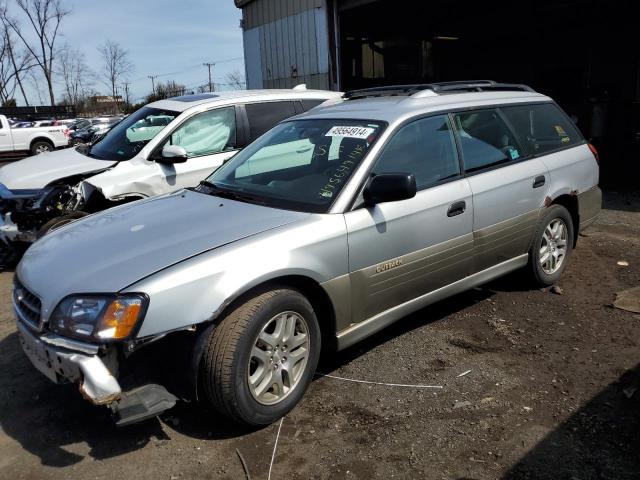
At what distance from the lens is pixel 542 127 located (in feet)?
15.6

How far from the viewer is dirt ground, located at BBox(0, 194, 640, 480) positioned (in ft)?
8.83

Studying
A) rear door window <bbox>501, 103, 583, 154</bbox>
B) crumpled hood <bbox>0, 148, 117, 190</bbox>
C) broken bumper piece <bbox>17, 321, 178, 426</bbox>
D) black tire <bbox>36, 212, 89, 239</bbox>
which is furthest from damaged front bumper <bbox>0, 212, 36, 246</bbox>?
rear door window <bbox>501, 103, 583, 154</bbox>

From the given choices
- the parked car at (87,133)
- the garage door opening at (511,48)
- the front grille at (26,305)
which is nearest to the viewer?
the front grille at (26,305)

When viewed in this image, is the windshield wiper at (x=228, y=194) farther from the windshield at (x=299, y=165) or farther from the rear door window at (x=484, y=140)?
the rear door window at (x=484, y=140)

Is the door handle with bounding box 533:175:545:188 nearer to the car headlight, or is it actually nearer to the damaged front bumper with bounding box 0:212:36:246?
the car headlight

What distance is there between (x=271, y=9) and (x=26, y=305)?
1275 centimetres

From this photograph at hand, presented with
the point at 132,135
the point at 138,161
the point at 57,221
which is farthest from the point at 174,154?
the point at 57,221

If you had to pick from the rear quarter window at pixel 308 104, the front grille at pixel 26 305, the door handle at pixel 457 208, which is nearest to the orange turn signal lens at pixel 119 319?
the front grille at pixel 26 305

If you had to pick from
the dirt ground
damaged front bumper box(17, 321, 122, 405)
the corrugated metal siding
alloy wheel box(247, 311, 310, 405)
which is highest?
the corrugated metal siding

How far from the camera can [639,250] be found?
5949mm

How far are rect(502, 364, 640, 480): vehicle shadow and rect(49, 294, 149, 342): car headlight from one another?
1.91m

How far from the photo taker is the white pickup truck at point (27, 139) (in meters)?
19.2

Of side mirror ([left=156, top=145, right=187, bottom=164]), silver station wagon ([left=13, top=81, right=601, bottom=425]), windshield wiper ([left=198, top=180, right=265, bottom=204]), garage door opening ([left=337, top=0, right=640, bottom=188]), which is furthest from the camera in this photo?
garage door opening ([left=337, top=0, right=640, bottom=188])

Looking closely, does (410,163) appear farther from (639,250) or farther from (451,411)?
(639,250)
